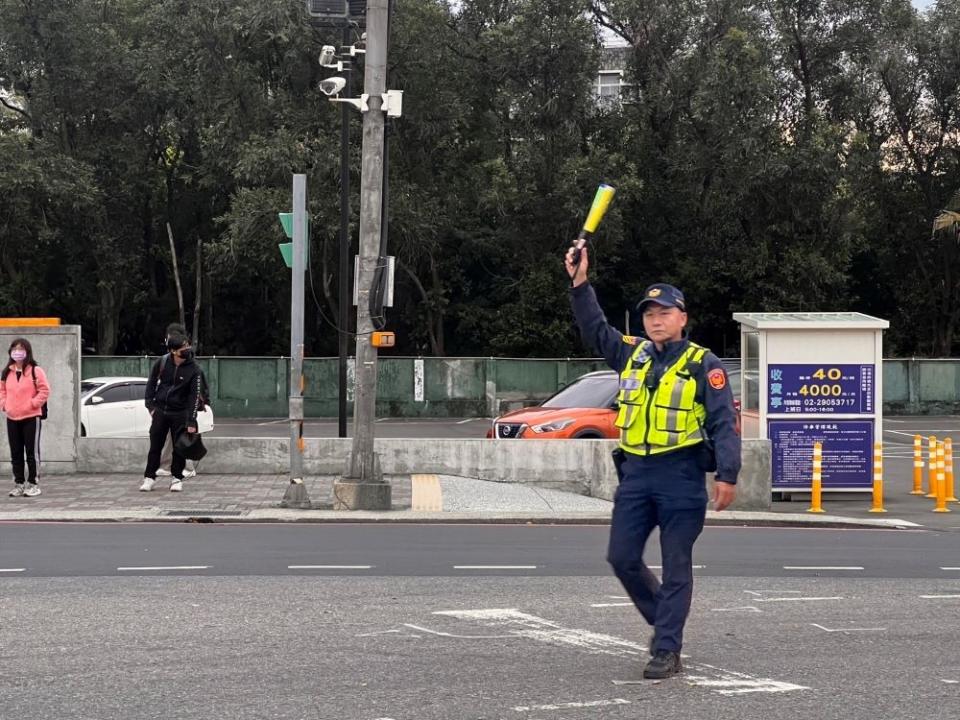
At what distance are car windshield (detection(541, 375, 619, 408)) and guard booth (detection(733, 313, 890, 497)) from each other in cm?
264

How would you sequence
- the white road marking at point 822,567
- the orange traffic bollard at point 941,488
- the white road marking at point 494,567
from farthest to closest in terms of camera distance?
1. the orange traffic bollard at point 941,488
2. the white road marking at point 822,567
3. the white road marking at point 494,567

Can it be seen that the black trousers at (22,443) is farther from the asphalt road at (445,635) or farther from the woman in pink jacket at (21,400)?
the asphalt road at (445,635)

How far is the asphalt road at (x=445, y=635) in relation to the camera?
5.89 meters

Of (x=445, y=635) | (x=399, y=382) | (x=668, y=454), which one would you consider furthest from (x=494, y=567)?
(x=399, y=382)

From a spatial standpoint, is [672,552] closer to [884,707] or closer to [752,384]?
[884,707]

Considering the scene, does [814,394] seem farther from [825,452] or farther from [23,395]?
[23,395]

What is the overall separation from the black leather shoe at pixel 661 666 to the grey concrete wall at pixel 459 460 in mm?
8884

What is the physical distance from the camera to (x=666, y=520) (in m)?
6.32

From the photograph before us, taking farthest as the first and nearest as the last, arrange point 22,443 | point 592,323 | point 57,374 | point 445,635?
point 57,374 < point 22,443 < point 445,635 < point 592,323

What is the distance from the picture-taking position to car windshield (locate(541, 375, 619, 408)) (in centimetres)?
1816

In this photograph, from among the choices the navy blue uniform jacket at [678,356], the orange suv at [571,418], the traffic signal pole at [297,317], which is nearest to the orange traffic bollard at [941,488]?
the orange suv at [571,418]

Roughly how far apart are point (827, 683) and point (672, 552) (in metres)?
0.94

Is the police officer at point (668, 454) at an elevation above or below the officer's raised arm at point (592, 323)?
below

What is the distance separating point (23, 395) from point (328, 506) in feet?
11.4
